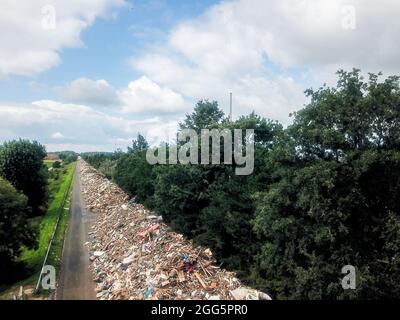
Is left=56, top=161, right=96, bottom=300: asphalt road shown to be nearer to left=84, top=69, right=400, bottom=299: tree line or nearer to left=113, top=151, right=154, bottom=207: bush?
left=113, top=151, right=154, bottom=207: bush

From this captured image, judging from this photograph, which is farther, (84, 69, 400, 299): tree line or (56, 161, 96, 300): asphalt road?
(56, 161, 96, 300): asphalt road

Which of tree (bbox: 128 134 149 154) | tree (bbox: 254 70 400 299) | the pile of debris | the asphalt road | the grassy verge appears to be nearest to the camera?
tree (bbox: 254 70 400 299)

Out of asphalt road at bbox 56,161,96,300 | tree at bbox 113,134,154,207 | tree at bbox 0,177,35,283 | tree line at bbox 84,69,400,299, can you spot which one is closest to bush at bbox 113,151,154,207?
tree at bbox 113,134,154,207

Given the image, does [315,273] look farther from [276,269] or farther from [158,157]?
[158,157]

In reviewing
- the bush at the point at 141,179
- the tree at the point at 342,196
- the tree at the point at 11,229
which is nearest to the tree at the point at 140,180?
the bush at the point at 141,179

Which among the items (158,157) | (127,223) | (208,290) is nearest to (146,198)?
(158,157)

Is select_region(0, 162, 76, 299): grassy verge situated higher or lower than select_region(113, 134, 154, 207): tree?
lower

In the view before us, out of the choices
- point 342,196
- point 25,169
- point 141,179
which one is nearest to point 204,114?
point 141,179

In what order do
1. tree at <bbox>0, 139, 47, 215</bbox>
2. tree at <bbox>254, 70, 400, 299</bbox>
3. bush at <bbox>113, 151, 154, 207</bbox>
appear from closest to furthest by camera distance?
tree at <bbox>254, 70, 400, 299</bbox> < tree at <bbox>0, 139, 47, 215</bbox> < bush at <bbox>113, 151, 154, 207</bbox>

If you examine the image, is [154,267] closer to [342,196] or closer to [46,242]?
[342,196]
